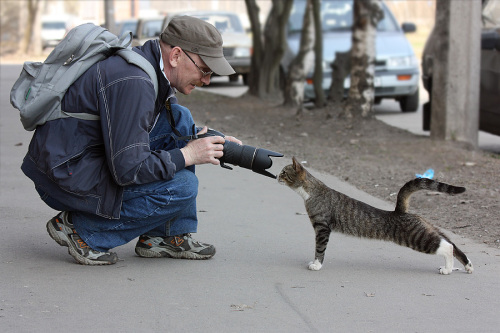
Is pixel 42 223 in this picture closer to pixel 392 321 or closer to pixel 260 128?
pixel 392 321

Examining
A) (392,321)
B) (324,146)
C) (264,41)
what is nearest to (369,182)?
(324,146)

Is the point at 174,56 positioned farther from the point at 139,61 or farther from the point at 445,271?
the point at 445,271

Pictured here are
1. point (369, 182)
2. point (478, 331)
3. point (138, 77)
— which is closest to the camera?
point (478, 331)

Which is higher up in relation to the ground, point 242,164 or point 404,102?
point 242,164

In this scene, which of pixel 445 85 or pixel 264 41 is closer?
pixel 445 85

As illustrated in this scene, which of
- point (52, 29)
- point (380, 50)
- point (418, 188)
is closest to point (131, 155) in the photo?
point (418, 188)

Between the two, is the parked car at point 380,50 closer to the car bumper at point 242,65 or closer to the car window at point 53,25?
the car bumper at point 242,65

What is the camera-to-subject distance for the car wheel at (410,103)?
1380 centimetres

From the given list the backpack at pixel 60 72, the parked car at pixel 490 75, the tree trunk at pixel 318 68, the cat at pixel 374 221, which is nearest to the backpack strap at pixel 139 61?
the backpack at pixel 60 72

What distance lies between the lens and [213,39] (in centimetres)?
416

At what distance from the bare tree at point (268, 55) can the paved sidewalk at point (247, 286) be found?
26.7 ft

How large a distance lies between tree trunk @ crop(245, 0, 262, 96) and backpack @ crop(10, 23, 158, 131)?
387 inches

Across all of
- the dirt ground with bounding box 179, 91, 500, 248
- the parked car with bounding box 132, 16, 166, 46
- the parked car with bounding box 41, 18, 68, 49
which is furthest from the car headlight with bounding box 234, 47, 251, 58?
the parked car with bounding box 41, 18, 68, 49

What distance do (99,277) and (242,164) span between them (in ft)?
3.49
